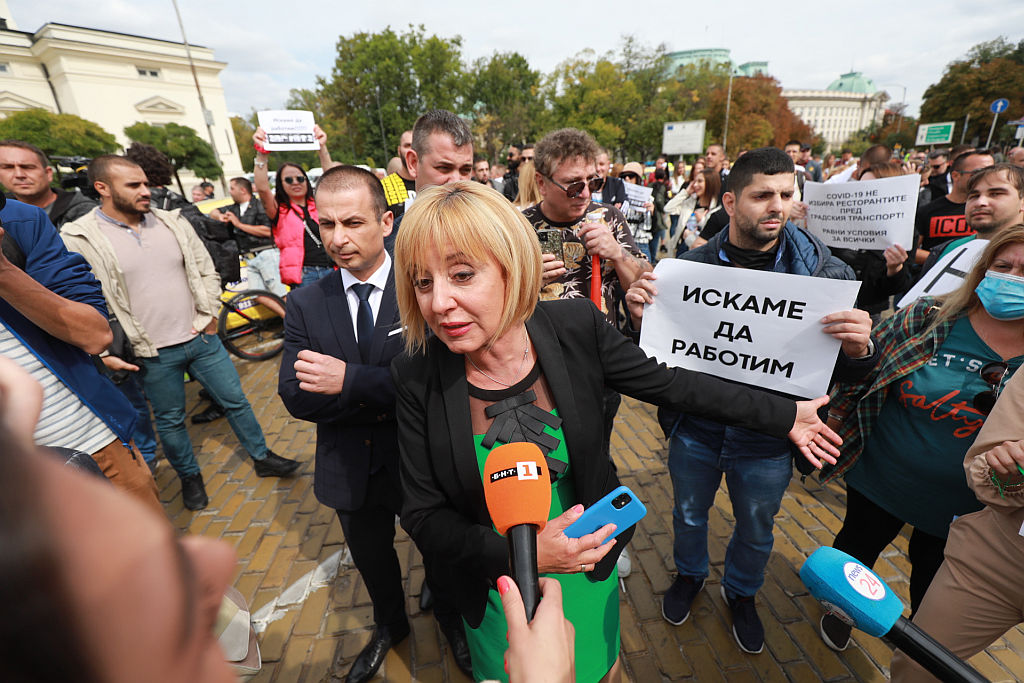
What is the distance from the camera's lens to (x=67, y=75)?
157ft

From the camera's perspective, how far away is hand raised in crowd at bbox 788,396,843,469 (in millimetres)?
1835

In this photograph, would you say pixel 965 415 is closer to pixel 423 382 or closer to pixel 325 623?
pixel 423 382

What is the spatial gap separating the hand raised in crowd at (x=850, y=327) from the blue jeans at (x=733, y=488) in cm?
60

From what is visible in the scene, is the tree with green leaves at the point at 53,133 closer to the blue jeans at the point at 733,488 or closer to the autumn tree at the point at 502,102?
the autumn tree at the point at 502,102

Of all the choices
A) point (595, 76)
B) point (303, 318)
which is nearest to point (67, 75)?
point (595, 76)

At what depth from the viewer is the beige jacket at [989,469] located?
1639 mm

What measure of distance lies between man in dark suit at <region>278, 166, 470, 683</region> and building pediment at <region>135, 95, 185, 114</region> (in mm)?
68221

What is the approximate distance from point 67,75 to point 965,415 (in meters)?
71.8

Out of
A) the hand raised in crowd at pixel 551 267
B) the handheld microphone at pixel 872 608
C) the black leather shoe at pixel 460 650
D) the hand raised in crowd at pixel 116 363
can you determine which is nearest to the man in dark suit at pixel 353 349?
the black leather shoe at pixel 460 650

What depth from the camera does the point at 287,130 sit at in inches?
202

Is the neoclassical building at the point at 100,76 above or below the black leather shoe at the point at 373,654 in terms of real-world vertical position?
above

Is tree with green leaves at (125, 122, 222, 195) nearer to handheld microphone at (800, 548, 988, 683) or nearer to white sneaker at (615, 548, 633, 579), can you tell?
white sneaker at (615, 548, 633, 579)

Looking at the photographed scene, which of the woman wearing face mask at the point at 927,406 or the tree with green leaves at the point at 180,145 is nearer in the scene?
the woman wearing face mask at the point at 927,406

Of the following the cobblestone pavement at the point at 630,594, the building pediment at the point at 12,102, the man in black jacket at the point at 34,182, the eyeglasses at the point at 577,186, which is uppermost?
the building pediment at the point at 12,102
